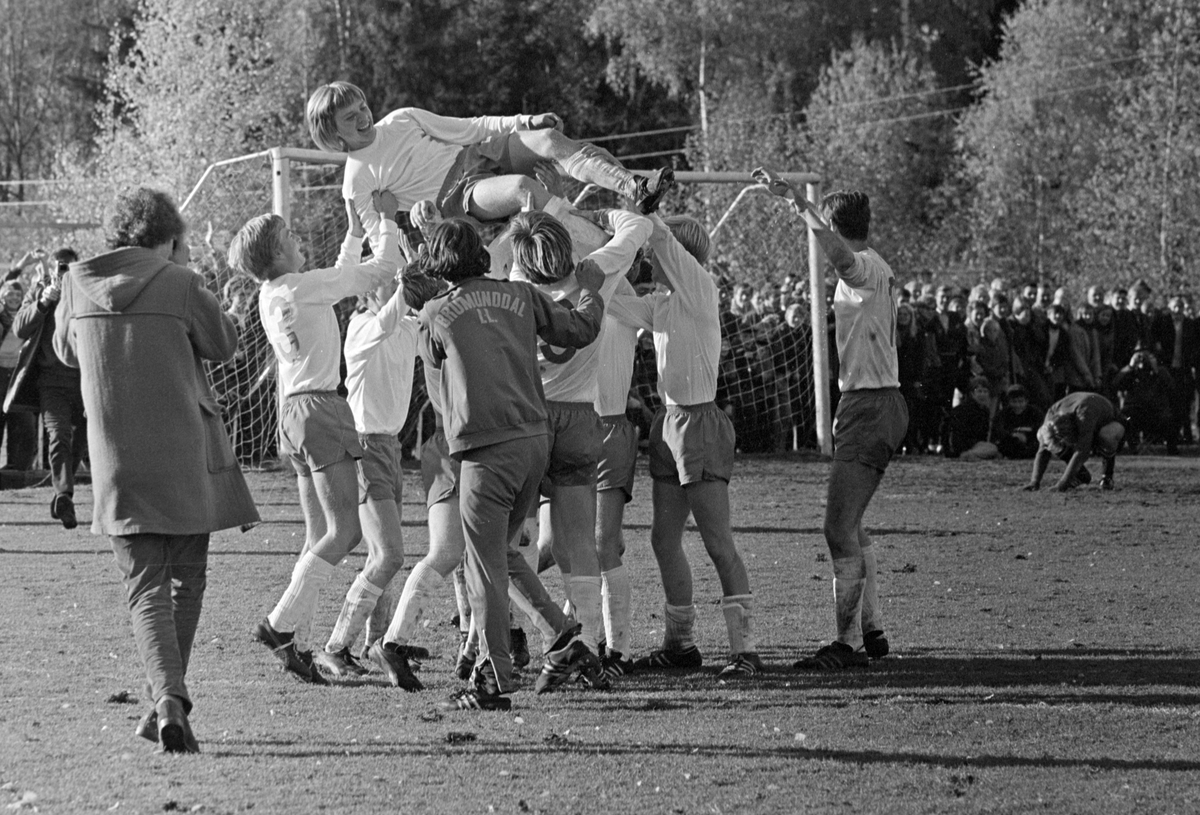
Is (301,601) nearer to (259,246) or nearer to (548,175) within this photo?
(259,246)

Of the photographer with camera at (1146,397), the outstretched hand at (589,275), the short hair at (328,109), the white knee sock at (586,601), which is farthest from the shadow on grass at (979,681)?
the photographer with camera at (1146,397)

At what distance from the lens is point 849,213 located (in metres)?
8.27

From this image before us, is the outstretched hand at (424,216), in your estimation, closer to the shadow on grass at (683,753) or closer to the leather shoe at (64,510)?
the shadow on grass at (683,753)

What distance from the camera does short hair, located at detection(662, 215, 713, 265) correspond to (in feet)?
27.0

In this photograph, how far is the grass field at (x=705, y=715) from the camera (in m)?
5.65

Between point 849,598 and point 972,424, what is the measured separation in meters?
13.6

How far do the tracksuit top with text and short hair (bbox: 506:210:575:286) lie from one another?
12.3 inches

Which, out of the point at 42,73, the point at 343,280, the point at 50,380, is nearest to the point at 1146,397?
the point at 50,380

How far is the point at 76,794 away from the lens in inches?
221

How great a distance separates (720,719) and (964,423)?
1498cm

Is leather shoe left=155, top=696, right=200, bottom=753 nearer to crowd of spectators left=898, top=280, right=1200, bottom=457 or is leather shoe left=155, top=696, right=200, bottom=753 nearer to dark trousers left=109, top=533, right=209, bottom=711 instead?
dark trousers left=109, top=533, right=209, bottom=711

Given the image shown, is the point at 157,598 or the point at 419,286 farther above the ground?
the point at 419,286

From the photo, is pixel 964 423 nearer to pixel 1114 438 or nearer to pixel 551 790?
pixel 1114 438

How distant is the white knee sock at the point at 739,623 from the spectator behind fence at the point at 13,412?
1081cm
